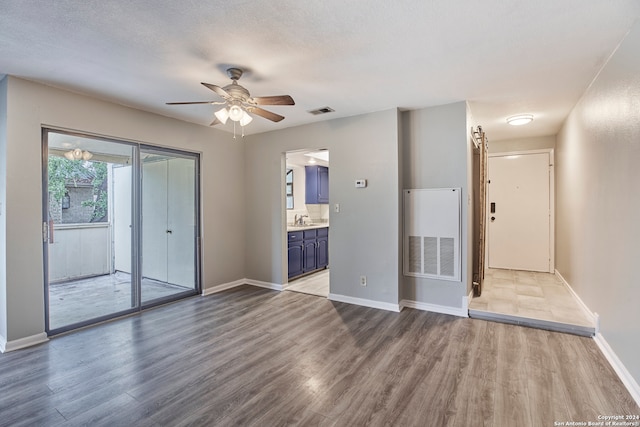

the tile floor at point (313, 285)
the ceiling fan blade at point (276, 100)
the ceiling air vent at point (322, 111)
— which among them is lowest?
the tile floor at point (313, 285)

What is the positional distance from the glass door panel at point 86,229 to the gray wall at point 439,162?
3455 millimetres

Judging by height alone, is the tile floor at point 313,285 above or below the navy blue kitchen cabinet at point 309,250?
below

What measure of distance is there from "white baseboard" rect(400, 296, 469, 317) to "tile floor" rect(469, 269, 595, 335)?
84mm

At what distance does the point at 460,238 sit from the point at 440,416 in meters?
2.16

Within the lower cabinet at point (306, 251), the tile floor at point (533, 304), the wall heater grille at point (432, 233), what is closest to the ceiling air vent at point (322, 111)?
the wall heater grille at point (432, 233)

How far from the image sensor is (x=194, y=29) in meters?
2.07

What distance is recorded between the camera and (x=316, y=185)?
21.6 ft

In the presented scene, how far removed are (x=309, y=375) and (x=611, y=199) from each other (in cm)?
283

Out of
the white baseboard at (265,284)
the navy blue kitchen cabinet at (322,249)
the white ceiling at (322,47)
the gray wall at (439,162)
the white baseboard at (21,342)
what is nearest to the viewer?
the white ceiling at (322,47)

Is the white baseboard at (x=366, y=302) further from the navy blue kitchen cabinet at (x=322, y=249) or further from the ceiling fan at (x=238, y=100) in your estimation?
the ceiling fan at (x=238, y=100)

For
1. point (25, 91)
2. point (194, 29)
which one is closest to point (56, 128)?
point (25, 91)

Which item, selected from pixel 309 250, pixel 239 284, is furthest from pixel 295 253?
pixel 239 284

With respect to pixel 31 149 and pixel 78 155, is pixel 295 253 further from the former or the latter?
pixel 31 149

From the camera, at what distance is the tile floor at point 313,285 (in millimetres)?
4625
